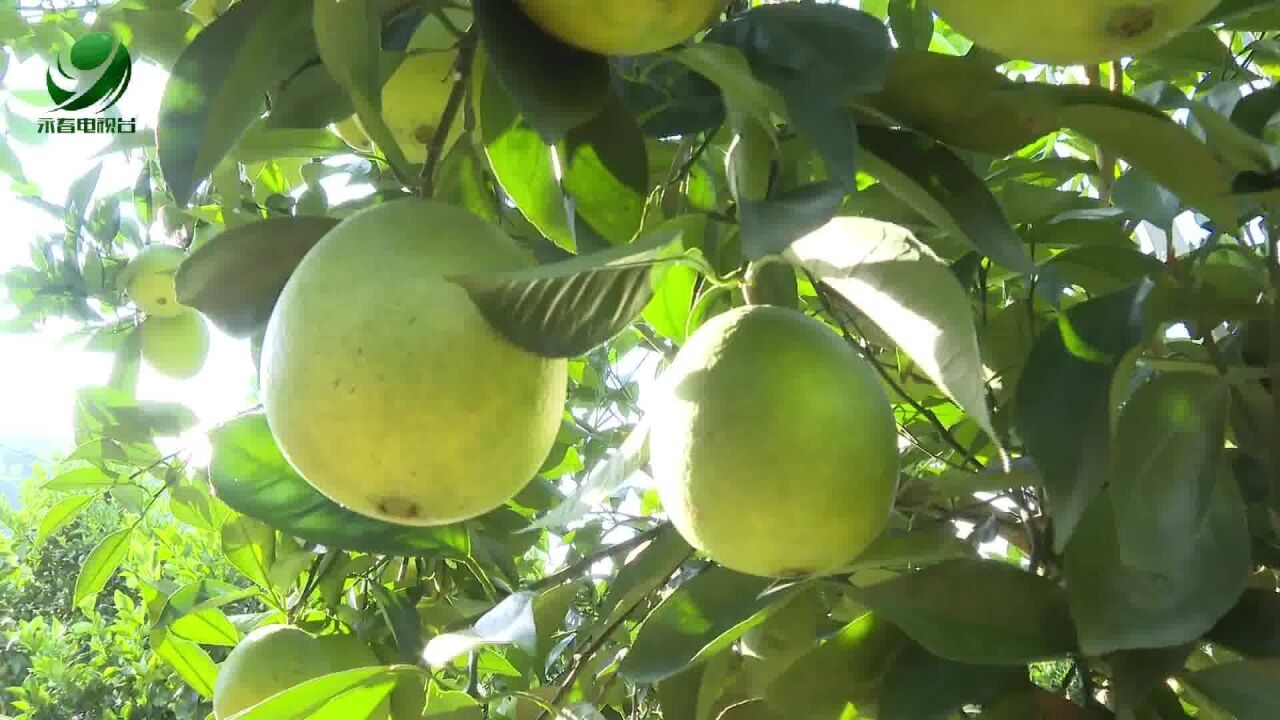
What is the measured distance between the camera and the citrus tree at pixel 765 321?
454mm

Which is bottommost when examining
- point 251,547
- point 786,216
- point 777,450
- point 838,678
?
point 251,547

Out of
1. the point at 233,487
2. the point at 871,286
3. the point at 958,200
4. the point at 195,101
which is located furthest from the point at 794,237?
the point at 233,487

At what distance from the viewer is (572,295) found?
1.39 feet

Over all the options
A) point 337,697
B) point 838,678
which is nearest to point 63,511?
point 337,697

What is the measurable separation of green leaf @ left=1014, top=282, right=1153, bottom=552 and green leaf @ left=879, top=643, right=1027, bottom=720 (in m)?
0.12

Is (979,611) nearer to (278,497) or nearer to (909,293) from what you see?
(909,293)

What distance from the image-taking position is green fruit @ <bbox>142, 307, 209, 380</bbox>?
5.43 ft

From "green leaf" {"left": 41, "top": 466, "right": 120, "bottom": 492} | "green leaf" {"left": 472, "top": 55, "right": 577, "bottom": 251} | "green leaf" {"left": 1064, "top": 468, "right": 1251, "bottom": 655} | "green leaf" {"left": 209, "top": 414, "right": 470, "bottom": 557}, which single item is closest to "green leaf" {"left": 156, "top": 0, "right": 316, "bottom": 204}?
"green leaf" {"left": 472, "top": 55, "right": 577, "bottom": 251}

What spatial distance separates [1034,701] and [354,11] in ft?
1.83

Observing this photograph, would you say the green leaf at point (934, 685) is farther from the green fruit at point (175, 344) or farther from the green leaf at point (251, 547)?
the green fruit at point (175, 344)

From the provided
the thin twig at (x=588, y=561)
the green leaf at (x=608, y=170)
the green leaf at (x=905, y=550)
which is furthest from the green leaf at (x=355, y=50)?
the thin twig at (x=588, y=561)

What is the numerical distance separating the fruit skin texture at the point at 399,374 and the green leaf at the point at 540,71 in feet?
0.23

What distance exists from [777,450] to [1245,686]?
32cm
